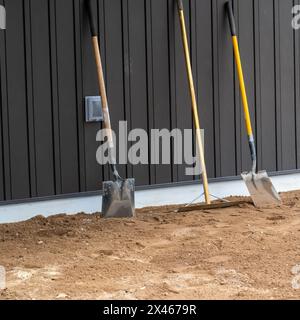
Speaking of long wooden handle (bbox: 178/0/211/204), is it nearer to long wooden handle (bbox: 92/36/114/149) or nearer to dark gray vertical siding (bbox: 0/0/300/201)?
dark gray vertical siding (bbox: 0/0/300/201)

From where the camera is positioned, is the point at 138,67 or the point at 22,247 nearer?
the point at 22,247

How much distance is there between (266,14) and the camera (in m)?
7.33

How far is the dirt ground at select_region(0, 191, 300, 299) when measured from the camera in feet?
14.0

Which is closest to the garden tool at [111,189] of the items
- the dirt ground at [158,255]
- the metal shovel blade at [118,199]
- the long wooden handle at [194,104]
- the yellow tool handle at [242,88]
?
the metal shovel blade at [118,199]

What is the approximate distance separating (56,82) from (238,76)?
1.74 metres

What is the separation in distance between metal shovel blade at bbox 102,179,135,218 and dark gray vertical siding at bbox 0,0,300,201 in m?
0.24

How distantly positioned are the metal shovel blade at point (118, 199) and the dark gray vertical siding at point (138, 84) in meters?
0.24

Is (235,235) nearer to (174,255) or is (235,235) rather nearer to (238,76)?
(174,255)

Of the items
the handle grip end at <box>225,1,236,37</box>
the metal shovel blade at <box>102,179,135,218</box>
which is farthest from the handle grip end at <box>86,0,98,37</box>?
the handle grip end at <box>225,1,236,37</box>

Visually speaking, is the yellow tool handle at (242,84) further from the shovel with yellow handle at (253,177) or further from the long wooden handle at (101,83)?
the long wooden handle at (101,83)

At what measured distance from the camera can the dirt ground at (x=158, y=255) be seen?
14.0 ft

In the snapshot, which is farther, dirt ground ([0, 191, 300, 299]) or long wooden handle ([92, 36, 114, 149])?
long wooden handle ([92, 36, 114, 149])
